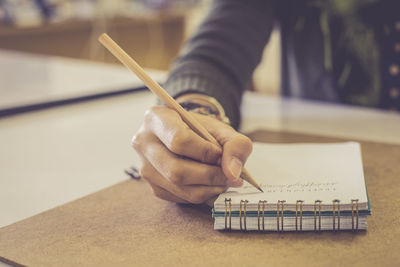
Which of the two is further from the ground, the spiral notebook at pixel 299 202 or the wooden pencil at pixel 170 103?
the wooden pencil at pixel 170 103

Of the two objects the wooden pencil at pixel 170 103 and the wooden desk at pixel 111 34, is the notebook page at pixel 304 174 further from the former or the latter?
the wooden desk at pixel 111 34

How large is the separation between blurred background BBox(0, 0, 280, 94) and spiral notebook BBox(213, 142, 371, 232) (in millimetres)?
1247

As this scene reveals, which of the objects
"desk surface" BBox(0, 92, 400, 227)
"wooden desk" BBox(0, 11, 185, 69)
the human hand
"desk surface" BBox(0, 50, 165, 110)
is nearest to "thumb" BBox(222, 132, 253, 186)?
the human hand

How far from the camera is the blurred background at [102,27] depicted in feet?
9.88

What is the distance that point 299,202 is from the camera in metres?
0.46

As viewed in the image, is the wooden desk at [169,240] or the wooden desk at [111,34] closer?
the wooden desk at [169,240]

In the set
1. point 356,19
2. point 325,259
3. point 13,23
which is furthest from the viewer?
point 13,23

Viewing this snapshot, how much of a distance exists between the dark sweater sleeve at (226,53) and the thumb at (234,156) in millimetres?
243

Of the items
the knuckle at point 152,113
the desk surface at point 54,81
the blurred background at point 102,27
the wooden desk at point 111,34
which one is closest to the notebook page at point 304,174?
the knuckle at point 152,113

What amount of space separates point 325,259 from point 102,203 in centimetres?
27

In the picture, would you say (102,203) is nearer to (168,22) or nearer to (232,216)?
(232,216)

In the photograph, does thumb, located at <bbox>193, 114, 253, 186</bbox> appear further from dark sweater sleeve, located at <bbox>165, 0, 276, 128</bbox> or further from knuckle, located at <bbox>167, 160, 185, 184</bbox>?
dark sweater sleeve, located at <bbox>165, 0, 276, 128</bbox>

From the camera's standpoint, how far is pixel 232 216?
466 millimetres

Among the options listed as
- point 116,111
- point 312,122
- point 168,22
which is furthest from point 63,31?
point 312,122
